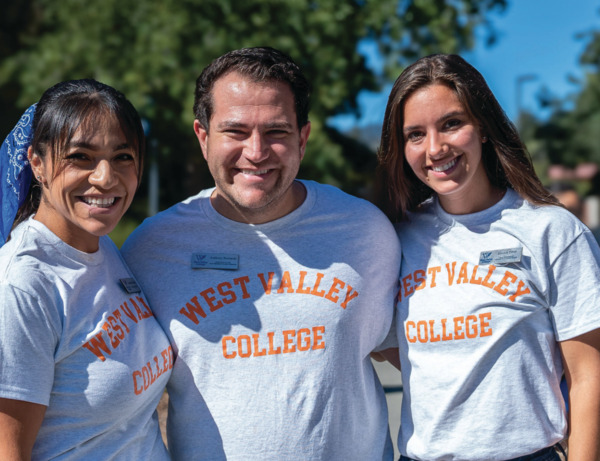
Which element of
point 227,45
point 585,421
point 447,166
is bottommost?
point 585,421

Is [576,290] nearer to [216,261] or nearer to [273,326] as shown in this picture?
[273,326]

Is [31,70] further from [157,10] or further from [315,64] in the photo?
[315,64]

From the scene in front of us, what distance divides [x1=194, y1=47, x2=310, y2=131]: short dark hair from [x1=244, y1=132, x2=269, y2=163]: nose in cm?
20

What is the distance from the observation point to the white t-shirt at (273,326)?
251 centimetres

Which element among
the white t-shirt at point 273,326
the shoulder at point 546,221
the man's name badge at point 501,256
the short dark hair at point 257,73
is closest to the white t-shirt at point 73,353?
the white t-shirt at point 273,326

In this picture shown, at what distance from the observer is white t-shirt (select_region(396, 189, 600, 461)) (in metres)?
2.37

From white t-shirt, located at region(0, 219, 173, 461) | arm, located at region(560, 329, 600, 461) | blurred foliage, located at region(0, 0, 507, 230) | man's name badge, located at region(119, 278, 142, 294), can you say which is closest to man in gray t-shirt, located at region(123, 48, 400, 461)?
man's name badge, located at region(119, 278, 142, 294)

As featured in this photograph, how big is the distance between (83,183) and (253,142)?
2.11ft

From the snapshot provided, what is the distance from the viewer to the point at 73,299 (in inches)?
87.4

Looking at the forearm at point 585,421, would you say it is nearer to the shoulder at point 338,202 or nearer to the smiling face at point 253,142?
the shoulder at point 338,202

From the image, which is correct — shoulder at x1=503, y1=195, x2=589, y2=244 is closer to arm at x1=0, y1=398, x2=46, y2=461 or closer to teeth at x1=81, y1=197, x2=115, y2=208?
teeth at x1=81, y1=197, x2=115, y2=208

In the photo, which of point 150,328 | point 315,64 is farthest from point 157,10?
point 150,328

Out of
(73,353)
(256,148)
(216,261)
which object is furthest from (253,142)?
(73,353)

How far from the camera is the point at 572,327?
7.77 ft
